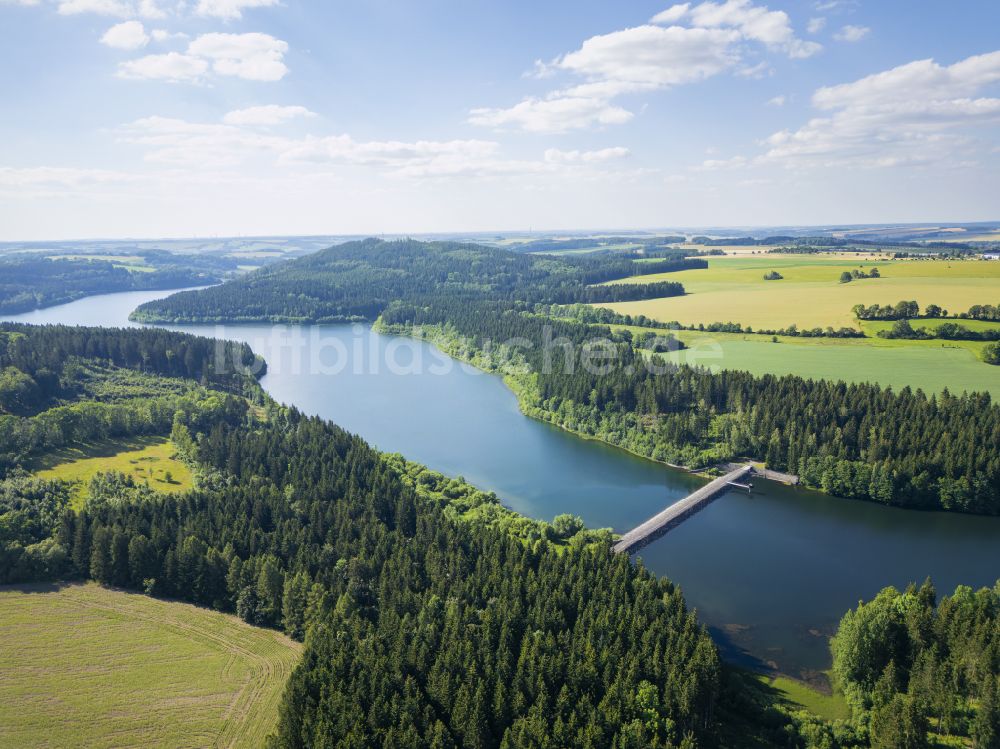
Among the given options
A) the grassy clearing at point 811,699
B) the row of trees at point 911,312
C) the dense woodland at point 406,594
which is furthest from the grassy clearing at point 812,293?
the grassy clearing at point 811,699

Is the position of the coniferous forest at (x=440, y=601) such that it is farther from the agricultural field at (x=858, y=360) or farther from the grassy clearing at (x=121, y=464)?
the agricultural field at (x=858, y=360)

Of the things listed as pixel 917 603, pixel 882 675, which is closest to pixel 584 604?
pixel 882 675

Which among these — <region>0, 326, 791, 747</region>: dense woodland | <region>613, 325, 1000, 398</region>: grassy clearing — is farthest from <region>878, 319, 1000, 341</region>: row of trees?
<region>0, 326, 791, 747</region>: dense woodland

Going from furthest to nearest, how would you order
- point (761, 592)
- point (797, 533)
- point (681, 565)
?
point (797, 533) → point (681, 565) → point (761, 592)

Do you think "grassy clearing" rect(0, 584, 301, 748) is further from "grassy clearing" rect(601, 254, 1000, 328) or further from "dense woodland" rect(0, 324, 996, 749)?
"grassy clearing" rect(601, 254, 1000, 328)

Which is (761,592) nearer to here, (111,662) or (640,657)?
(640,657)

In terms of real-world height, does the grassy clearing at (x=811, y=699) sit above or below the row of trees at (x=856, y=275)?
below

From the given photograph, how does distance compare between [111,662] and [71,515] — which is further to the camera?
[71,515]
